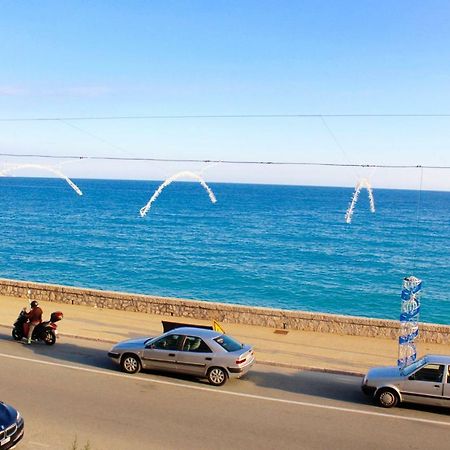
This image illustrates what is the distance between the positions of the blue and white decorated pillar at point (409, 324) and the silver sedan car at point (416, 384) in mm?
2068

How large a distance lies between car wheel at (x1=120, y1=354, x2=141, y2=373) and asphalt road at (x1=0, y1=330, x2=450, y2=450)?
0.73 ft

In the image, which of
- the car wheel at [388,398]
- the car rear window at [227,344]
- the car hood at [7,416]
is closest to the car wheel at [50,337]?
the car rear window at [227,344]

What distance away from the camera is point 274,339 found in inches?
701

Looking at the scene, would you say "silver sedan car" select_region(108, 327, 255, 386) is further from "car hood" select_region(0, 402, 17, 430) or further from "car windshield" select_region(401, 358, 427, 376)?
"car hood" select_region(0, 402, 17, 430)

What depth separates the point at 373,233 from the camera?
85312 mm

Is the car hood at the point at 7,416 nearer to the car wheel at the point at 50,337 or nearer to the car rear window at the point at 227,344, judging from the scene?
the car rear window at the point at 227,344

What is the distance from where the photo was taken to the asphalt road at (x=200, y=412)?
1004 cm


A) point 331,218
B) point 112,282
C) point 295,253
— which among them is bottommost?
point 112,282

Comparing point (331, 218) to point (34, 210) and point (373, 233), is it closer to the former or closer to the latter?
point (373, 233)

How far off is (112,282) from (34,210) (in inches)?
3043

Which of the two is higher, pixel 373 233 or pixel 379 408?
pixel 373 233

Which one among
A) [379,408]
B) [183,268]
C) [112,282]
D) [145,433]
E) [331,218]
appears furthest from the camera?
[331,218]

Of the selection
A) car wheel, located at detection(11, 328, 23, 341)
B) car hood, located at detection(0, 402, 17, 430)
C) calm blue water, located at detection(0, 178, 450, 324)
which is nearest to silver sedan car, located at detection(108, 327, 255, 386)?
car wheel, located at detection(11, 328, 23, 341)

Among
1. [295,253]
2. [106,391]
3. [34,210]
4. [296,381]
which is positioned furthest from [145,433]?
[34,210]
